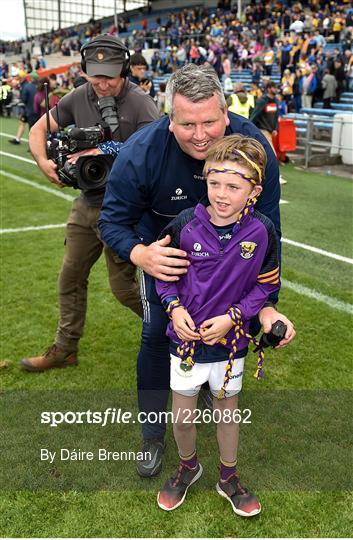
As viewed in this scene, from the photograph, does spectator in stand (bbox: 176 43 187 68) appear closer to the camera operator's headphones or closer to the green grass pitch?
the green grass pitch

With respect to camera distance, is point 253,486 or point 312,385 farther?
point 312,385

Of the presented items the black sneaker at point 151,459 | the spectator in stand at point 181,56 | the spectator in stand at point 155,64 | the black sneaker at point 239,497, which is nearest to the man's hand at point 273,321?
the black sneaker at point 239,497

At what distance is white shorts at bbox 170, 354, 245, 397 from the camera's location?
7.42 feet

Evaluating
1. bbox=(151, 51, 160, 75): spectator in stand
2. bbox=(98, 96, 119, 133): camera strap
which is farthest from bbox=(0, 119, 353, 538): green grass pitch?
bbox=(151, 51, 160, 75): spectator in stand

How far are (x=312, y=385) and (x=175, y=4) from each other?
48.7 metres

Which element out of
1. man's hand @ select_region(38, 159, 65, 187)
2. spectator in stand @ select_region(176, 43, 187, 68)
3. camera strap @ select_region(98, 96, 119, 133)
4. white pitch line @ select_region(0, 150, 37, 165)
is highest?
spectator in stand @ select_region(176, 43, 187, 68)

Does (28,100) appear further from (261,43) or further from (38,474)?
(261,43)

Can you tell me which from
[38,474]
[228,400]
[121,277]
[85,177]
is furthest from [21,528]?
[85,177]

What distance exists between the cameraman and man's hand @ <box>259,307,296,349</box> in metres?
1.28

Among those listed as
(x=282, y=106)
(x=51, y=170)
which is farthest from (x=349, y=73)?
(x=51, y=170)

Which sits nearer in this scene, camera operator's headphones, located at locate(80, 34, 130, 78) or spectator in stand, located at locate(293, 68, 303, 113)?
camera operator's headphones, located at locate(80, 34, 130, 78)

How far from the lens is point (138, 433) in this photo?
2.99m

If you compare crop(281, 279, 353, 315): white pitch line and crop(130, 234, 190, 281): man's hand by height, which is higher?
crop(130, 234, 190, 281): man's hand

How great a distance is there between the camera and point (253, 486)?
8.43 ft
